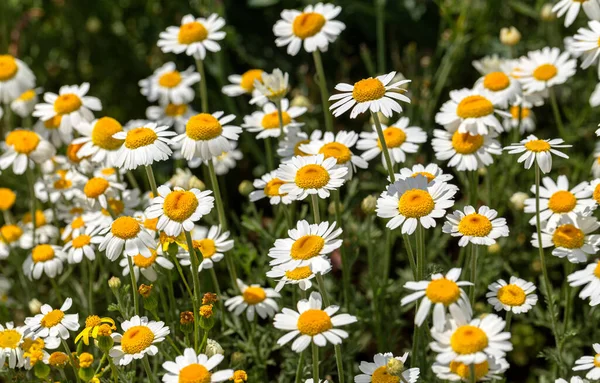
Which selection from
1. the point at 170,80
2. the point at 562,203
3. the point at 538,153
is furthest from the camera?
the point at 170,80

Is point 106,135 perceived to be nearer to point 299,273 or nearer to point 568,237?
point 299,273

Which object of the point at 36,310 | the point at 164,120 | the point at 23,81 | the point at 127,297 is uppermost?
the point at 23,81

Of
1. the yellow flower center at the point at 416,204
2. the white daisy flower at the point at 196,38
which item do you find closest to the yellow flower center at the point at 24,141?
the white daisy flower at the point at 196,38

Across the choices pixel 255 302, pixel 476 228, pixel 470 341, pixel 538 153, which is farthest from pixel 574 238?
pixel 255 302

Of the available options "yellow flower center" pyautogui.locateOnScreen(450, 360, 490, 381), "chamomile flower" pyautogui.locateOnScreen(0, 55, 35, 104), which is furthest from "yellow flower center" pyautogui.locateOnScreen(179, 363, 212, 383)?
"chamomile flower" pyautogui.locateOnScreen(0, 55, 35, 104)

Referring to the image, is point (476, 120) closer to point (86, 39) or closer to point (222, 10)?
point (222, 10)

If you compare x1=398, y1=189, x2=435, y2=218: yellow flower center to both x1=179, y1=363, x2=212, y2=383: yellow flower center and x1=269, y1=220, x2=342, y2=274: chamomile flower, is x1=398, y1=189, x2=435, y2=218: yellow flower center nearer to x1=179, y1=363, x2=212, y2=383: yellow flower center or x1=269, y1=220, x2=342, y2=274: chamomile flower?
x1=269, y1=220, x2=342, y2=274: chamomile flower

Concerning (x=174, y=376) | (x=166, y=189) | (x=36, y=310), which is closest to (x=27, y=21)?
(x=36, y=310)
